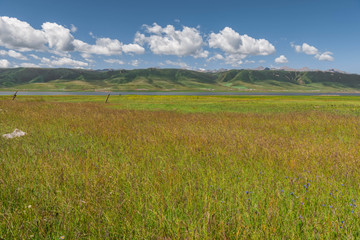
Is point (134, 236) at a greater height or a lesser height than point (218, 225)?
lesser

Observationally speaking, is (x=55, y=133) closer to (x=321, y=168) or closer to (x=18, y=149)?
(x=18, y=149)

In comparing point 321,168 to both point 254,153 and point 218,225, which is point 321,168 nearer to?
point 254,153

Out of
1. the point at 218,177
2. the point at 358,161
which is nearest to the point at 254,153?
the point at 218,177

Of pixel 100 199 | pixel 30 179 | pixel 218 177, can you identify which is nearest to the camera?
pixel 100 199

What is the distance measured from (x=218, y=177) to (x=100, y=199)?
7.59 ft

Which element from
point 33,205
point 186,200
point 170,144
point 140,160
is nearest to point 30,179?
point 33,205

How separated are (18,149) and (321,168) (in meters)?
8.57

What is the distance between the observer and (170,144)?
6668 mm

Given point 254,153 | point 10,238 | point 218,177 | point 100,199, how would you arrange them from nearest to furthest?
point 10,238 → point 100,199 → point 218,177 → point 254,153

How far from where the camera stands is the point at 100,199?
286 centimetres

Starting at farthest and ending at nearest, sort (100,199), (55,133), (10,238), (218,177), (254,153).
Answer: (55,133)
(254,153)
(218,177)
(100,199)
(10,238)

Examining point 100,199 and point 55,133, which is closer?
point 100,199

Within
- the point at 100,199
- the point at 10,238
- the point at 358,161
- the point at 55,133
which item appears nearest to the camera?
the point at 10,238

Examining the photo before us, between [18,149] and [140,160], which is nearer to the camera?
[140,160]
